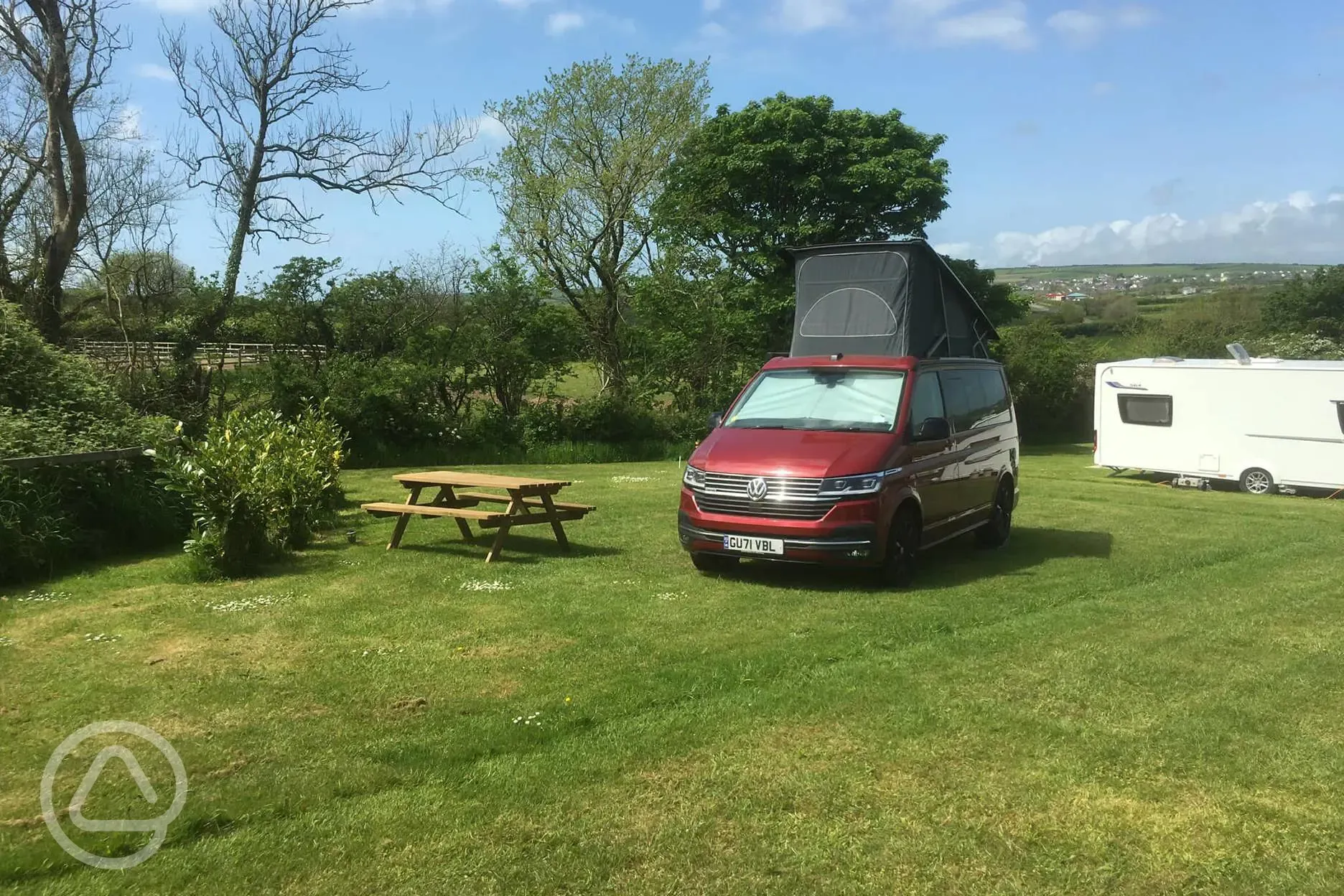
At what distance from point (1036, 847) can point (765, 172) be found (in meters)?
26.4

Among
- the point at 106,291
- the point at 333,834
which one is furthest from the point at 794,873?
the point at 106,291

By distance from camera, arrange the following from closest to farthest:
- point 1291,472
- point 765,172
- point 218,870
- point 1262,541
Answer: point 218,870
point 1262,541
point 1291,472
point 765,172

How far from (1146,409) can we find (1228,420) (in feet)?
5.63

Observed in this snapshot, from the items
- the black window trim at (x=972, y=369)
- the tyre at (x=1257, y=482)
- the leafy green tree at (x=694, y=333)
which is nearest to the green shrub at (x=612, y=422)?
the leafy green tree at (x=694, y=333)

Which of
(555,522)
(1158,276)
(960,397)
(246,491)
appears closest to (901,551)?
(960,397)

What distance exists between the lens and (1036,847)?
3736 mm

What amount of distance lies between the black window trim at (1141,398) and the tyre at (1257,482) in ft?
5.88

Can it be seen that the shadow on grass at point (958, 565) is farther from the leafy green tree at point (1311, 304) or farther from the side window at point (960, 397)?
the leafy green tree at point (1311, 304)

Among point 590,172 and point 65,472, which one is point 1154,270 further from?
point 65,472

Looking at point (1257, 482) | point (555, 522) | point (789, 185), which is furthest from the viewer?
point (789, 185)

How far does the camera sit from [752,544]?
27.0 ft

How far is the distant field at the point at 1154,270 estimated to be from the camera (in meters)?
59.1

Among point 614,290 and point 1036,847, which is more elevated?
point 614,290

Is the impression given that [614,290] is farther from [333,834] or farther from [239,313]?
[333,834]
